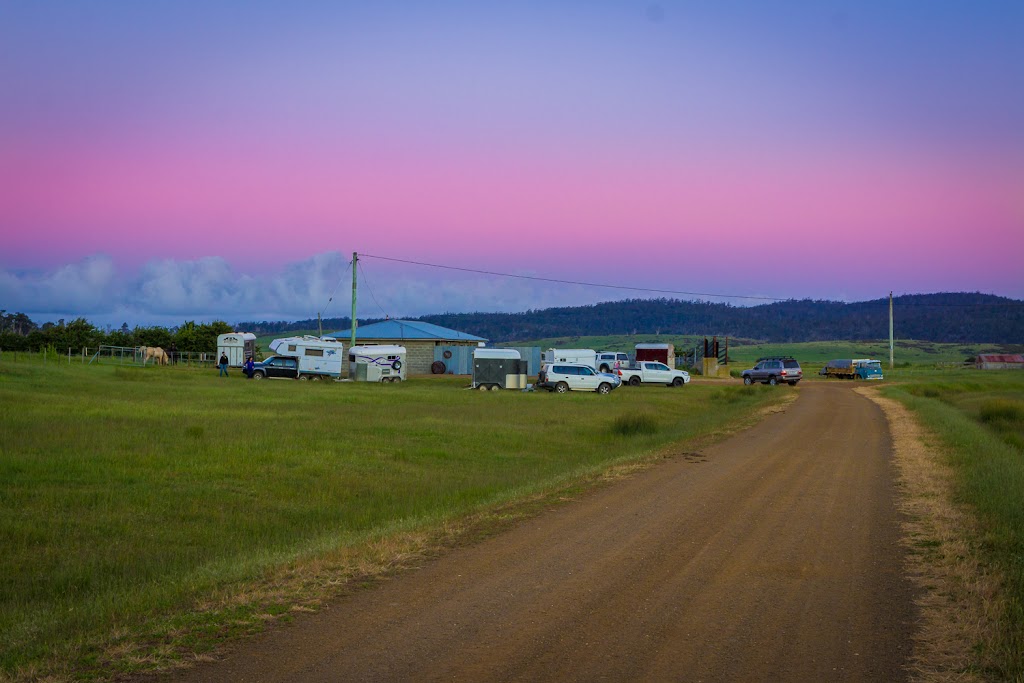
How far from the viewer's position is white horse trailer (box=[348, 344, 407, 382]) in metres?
56.6

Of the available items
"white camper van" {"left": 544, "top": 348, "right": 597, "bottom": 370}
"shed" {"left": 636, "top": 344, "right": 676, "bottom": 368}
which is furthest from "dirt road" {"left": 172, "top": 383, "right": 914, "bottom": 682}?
"shed" {"left": 636, "top": 344, "right": 676, "bottom": 368}

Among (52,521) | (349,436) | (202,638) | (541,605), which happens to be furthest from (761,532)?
(349,436)

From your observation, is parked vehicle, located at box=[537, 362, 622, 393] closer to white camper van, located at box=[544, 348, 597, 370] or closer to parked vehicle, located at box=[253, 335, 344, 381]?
white camper van, located at box=[544, 348, 597, 370]

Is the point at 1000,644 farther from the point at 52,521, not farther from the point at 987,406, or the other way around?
the point at 987,406

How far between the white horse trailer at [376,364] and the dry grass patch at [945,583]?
4430 cm

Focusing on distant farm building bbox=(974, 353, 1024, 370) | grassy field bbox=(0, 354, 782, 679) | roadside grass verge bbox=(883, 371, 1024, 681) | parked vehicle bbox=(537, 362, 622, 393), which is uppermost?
distant farm building bbox=(974, 353, 1024, 370)

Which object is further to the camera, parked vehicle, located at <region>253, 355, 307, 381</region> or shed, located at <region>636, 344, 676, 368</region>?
shed, located at <region>636, 344, 676, 368</region>

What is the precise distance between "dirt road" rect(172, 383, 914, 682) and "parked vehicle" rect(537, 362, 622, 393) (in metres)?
36.6

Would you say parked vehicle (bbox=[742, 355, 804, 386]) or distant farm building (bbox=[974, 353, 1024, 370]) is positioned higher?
distant farm building (bbox=[974, 353, 1024, 370])

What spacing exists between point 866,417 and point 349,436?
54.0 ft

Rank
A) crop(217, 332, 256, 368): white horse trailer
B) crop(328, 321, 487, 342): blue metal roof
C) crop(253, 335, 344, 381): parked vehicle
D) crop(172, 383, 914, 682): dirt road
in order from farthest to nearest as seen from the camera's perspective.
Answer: crop(328, 321, 487, 342): blue metal roof
crop(217, 332, 256, 368): white horse trailer
crop(253, 335, 344, 381): parked vehicle
crop(172, 383, 914, 682): dirt road

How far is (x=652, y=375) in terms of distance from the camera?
55.8m

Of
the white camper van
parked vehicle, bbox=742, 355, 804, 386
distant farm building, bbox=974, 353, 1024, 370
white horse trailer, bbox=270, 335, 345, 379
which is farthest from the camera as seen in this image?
distant farm building, bbox=974, 353, 1024, 370

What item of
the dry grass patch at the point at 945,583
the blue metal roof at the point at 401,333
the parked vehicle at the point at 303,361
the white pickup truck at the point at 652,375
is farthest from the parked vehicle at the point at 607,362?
the dry grass patch at the point at 945,583
